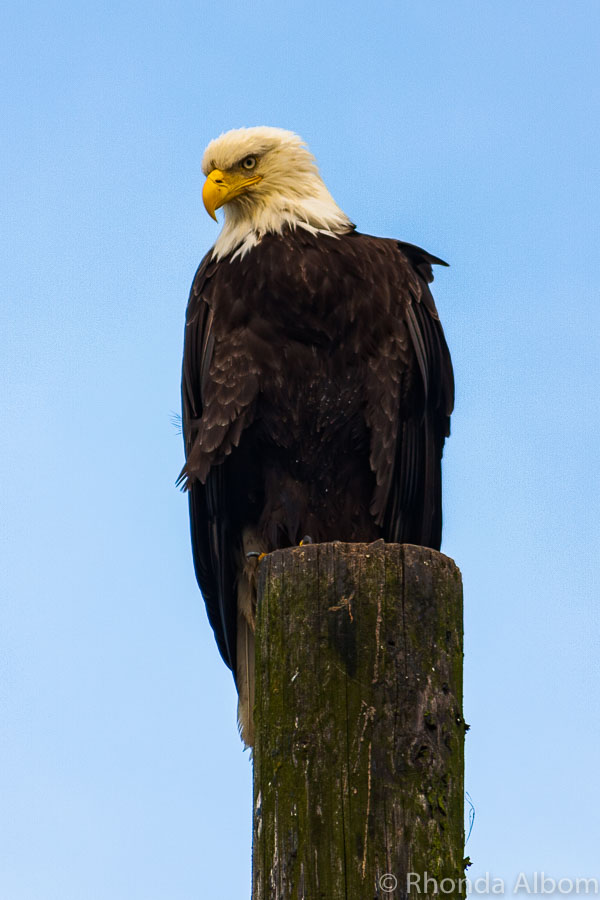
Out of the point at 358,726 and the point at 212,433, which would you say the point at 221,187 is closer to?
the point at 212,433

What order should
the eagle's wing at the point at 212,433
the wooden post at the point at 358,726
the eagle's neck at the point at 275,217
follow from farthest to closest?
the eagle's neck at the point at 275,217
the eagle's wing at the point at 212,433
the wooden post at the point at 358,726

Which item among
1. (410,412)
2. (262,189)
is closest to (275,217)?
(262,189)

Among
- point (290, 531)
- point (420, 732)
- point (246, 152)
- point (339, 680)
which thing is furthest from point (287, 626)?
point (246, 152)

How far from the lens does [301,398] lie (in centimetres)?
520

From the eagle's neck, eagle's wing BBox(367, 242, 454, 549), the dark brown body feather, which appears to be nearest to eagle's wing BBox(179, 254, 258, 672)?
the dark brown body feather

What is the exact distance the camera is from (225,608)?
17.8ft

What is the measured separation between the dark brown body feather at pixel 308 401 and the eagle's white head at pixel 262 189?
127 mm

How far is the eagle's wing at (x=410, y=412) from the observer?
17.1 feet

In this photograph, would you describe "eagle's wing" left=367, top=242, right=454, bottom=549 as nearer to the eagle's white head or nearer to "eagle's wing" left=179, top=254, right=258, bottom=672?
the eagle's white head

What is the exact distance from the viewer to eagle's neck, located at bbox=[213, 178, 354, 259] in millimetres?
5531

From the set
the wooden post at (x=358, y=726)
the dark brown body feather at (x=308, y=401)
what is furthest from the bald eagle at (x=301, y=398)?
the wooden post at (x=358, y=726)

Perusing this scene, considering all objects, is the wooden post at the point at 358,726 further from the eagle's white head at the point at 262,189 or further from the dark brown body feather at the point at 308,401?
the eagle's white head at the point at 262,189

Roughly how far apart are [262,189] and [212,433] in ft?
4.04

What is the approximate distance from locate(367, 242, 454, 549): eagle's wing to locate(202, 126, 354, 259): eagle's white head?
16.5 inches
